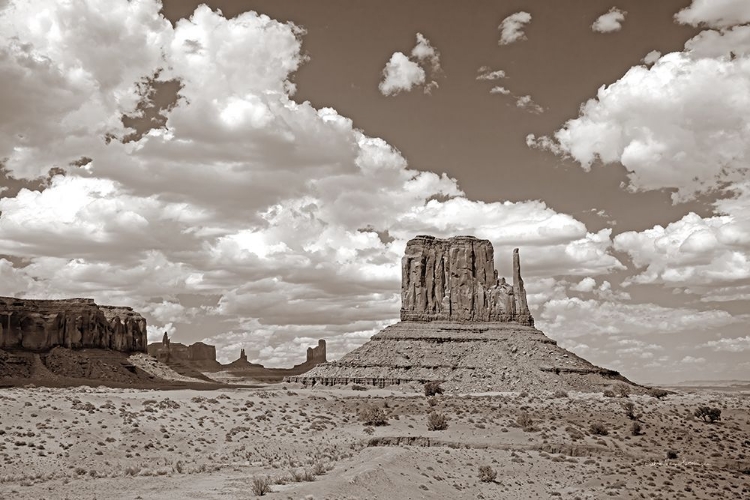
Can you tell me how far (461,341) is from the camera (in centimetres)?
11400

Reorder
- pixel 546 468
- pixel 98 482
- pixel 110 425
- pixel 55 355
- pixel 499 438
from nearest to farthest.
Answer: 1. pixel 98 482
2. pixel 546 468
3. pixel 110 425
4. pixel 499 438
5. pixel 55 355

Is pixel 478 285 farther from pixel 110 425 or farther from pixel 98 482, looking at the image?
pixel 98 482

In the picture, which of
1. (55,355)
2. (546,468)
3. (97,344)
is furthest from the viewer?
(97,344)

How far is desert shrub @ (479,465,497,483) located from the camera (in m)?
41.2

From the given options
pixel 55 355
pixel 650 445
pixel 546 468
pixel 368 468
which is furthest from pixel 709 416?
Answer: pixel 55 355

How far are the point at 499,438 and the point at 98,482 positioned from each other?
97.3 ft

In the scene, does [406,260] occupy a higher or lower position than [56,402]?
higher

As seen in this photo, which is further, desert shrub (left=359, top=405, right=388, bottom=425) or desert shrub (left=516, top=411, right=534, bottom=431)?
desert shrub (left=359, top=405, right=388, bottom=425)

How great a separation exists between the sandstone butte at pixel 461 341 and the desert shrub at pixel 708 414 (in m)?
26.7

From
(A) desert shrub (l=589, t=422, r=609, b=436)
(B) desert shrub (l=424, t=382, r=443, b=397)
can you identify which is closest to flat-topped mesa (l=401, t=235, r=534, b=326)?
(B) desert shrub (l=424, t=382, r=443, b=397)

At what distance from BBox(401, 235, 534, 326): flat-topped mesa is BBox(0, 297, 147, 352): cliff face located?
49911mm

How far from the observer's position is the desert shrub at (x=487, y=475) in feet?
135

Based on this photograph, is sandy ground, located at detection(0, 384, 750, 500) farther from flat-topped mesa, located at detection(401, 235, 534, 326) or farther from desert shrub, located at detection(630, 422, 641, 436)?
flat-topped mesa, located at detection(401, 235, 534, 326)

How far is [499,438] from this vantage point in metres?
54.3
